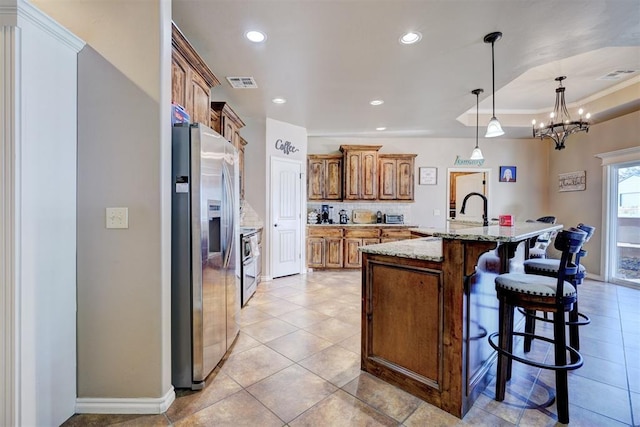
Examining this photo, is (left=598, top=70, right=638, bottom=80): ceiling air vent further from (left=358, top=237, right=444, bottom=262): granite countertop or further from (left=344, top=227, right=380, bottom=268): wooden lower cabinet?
(left=358, top=237, right=444, bottom=262): granite countertop

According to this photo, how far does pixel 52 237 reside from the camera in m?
1.57

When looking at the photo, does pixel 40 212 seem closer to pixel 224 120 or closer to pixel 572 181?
pixel 224 120

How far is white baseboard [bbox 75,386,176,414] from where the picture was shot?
68.1 inches

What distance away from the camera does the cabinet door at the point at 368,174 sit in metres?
5.85

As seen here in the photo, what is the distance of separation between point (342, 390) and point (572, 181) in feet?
19.9

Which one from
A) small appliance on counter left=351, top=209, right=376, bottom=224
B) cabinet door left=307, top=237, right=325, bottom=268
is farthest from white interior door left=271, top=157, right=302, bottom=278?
small appliance on counter left=351, top=209, right=376, bottom=224

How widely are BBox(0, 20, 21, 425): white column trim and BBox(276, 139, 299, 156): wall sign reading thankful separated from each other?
3752 millimetres

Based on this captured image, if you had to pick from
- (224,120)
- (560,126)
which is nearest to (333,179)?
(224,120)

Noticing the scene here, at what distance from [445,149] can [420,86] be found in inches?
118

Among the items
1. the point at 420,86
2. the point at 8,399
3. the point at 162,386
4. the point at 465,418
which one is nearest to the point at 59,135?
the point at 8,399

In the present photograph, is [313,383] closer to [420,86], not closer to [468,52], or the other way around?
[468,52]

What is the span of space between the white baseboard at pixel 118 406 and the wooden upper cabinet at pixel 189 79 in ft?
6.70

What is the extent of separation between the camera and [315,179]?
5949 millimetres

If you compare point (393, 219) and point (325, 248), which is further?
point (393, 219)
